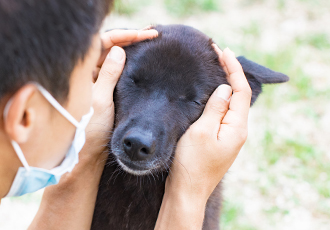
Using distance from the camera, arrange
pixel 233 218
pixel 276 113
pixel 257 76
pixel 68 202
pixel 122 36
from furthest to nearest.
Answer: pixel 276 113, pixel 233 218, pixel 257 76, pixel 122 36, pixel 68 202

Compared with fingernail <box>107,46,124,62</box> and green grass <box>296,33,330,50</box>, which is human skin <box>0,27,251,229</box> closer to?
fingernail <box>107,46,124,62</box>

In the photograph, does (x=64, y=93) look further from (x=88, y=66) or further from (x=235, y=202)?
(x=235, y=202)

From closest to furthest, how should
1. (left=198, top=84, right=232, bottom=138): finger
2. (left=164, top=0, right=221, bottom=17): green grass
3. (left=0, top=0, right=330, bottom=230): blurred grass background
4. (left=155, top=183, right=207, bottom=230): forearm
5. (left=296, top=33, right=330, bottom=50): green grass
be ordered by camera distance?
(left=155, top=183, right=207, bottom=230): forearm
(left=198, top=84, right=232, bottom=138): finger
(left=0, top=0, right=330, bottom=230): blurred grass background
(left=296, top=33, right=330, bottom=50): green grass
(left=164, top=0, right=221, bottom=17): green grass

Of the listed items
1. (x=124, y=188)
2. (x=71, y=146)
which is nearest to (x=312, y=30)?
(x=124, y=188)

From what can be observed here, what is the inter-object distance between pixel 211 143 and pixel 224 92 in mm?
367

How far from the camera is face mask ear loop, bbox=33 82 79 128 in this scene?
4.29ft

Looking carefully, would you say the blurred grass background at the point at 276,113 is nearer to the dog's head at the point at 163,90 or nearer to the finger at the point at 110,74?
the finger at the point at 110,74

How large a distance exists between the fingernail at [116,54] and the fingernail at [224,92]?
0.64 meters

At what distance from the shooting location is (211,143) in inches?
80.8

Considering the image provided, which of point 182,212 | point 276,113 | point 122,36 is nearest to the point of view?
point 182,212

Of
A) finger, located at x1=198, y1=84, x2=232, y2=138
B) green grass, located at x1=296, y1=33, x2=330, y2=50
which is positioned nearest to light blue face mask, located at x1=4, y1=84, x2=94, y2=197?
finger, located at x1=198, y1=84, x2=232, y2=138

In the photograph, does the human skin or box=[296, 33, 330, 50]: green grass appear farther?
box=[296, 33, 330, 50]: green grass

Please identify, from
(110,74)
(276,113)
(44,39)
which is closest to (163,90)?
(110,74)

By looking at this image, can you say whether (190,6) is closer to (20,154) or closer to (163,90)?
(163,90)
